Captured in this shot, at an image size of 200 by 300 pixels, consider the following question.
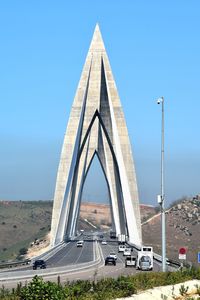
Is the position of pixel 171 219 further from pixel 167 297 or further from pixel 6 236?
pixel 167 297

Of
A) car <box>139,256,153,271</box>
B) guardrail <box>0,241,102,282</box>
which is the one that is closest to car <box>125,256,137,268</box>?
guardrail <box>0,241,102,282</box>

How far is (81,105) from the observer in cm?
9588

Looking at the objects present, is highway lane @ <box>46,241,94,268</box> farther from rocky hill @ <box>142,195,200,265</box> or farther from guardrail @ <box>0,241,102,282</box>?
rocky hill @ <box>142,195,200,265</box>

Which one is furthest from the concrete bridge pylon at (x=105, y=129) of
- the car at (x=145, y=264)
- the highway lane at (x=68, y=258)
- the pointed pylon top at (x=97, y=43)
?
the car at (x=145, y=264)

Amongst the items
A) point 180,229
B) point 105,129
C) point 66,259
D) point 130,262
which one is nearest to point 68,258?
point 66,259

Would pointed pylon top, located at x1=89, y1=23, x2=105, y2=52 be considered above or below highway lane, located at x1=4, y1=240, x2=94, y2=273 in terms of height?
above

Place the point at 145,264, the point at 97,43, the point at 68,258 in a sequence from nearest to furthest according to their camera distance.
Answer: the point at 145,264 < the point at 68,258 < the point at 97,43

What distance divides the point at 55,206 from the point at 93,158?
5471 cm

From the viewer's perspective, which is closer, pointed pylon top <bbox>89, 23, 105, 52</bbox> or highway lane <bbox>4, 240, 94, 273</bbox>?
highway lane <bbox>4, 240, 94, 273</bbox>

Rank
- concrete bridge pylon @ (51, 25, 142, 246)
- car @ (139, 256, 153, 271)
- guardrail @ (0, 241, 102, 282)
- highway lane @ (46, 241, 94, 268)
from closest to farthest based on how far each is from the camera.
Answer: guardrail @ (0, 241, 102, 282)
car @ (139, 256, 153, 271)
highway lane @ (46, 241, 94, 268)
concrete bridge pylon @ (51, 25, 142, 246)

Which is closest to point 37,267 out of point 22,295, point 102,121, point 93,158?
point 22,295

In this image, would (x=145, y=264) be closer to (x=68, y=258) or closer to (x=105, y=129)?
(x=68, y=258)

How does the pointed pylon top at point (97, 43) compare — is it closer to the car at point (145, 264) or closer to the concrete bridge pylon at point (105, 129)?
the concrete bridge pylon at point (105, 129)

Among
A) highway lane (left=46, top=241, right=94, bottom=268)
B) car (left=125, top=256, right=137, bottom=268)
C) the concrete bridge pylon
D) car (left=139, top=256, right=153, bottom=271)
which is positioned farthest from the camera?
the concrete bridge pylon
